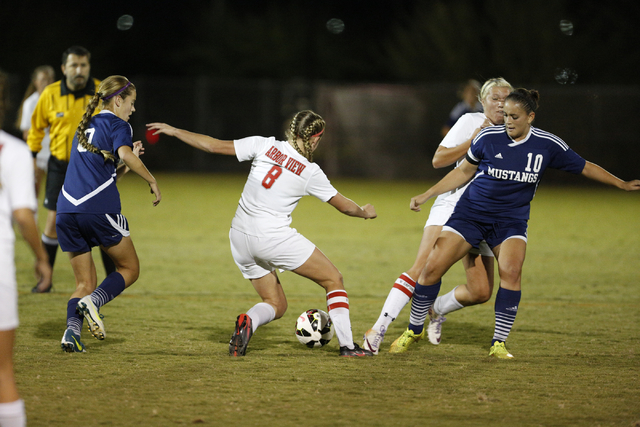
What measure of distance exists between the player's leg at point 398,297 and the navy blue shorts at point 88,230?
1.87 m

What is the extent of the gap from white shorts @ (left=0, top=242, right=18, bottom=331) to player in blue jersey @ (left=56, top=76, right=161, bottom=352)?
1.92 meters

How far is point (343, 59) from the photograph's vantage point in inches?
1364

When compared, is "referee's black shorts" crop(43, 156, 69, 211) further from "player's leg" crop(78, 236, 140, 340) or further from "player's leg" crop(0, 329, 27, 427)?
"player's leg" crop(0, 329, 27, 427)

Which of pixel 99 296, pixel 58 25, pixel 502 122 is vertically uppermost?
pixel 58 25

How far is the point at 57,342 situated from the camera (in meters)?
5.28

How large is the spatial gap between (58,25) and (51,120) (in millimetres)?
25343

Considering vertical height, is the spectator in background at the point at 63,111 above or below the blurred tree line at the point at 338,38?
below

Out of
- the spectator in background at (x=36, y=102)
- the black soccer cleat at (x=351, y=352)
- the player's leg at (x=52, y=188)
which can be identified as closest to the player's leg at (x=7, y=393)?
the black soccer cleat at (x=351, y=352)

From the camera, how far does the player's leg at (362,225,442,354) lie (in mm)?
5176

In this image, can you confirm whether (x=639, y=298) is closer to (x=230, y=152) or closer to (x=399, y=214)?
(x=230, y=152)

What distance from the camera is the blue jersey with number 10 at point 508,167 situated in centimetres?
497

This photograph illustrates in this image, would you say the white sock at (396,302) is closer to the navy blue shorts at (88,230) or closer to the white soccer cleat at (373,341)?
the white soccer cleat at (373,341)

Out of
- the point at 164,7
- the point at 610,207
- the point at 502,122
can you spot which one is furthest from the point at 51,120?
the point at 164,7

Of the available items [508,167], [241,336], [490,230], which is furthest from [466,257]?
[241,336]
